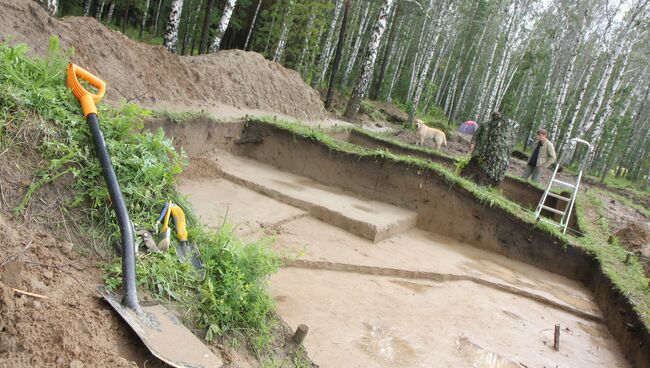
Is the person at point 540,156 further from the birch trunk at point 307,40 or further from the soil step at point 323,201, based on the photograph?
the birch trunk at point 307,40

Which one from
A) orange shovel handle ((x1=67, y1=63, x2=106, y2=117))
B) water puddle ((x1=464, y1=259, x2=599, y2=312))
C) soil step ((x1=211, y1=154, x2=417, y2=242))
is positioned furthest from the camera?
soil step ((x1=211, y1=154, x2=417, y2=242))

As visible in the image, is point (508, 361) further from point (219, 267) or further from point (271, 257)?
point (219, 267)

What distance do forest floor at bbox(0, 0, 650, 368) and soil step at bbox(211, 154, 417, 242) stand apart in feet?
0.79

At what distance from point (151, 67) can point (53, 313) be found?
6.52 m

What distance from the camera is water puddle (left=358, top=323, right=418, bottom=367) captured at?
11.9 ft

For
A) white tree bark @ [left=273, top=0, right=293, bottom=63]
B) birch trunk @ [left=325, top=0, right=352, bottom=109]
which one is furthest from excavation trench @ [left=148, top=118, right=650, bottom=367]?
white tree bark @ [left=273, top=0, right=293, bottom=63]

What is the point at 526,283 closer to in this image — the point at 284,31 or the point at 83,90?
the point at 83,90

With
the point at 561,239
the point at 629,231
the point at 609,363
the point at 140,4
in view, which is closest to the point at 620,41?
the point at 629,231

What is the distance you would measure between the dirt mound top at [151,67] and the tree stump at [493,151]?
4847 millimetres

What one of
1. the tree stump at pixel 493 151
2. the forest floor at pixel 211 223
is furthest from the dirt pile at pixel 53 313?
the tree stump at pixel 493 151

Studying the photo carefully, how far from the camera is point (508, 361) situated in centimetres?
411

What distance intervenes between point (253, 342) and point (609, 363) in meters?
4.02

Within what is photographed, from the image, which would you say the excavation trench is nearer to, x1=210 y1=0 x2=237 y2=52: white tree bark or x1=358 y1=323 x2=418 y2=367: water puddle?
x1=358 y1=323 x2=418 y2=367: water puddle

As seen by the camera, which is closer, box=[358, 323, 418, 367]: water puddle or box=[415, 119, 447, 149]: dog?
box=[358, 323, 418, 367]: water puddle
